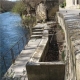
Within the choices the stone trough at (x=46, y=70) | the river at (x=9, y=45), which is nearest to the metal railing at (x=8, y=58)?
the river at (x=9, y=45)

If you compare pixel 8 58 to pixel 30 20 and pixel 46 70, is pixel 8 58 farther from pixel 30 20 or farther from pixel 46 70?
pixel 30 20

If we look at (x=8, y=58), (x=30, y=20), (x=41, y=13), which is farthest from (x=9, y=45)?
(x=30, y=20)

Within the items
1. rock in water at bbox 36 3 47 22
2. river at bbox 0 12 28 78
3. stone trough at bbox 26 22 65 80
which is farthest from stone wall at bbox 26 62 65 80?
rock in water at bbox 36 3 47 22

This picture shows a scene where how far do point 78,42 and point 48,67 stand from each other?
3.90 m

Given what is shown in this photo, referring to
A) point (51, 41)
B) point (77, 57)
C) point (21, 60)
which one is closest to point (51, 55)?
point (51, 41)

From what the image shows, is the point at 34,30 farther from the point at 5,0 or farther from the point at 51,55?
the point at 5,0

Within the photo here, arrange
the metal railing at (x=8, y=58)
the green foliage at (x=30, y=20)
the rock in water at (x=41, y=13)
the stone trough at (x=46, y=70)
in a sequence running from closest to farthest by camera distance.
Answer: the stone trough at (x=46, y=70) → the metal railing at (x=8, y=58) → the rock in water at (x=41, y=13) → the green foliage at (x=30, y=20)

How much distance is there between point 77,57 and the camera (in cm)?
243

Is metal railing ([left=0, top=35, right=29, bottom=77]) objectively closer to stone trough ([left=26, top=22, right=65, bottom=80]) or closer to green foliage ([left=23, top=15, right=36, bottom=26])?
stone trough ([left=26, top=22, right=65, bottom=80])

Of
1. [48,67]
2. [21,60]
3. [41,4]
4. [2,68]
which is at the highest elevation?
[41,4]

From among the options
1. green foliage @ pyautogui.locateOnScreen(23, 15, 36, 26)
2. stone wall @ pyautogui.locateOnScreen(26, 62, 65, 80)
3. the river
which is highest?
stone wall @ pyautogui.locateOnScreen(26, 62, 65, 80)

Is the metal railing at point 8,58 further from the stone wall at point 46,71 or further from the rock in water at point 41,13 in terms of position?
the rock in water at point 41,13

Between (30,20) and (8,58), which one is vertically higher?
(30,20)

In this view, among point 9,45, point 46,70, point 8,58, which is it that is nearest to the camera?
point 46,70
